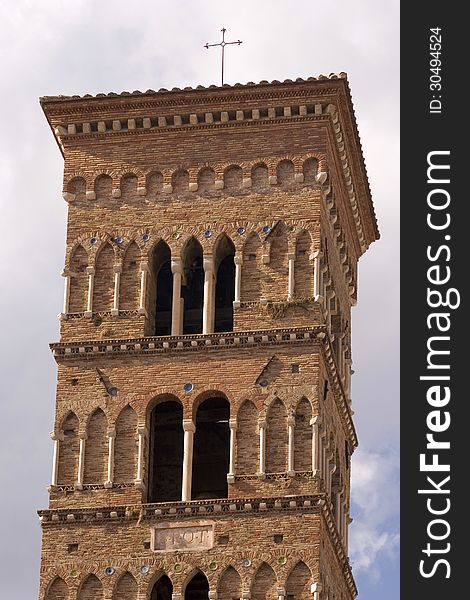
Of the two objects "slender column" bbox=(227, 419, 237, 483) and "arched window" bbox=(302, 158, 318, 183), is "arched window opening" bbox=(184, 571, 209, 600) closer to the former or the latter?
"slender column" bbox=(227, 419, 237, 483)

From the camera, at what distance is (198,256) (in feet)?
145

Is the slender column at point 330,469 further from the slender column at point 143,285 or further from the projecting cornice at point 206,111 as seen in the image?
the projecting cornice at point 206,111

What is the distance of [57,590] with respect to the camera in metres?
41.0

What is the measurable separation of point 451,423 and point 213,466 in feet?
25.5

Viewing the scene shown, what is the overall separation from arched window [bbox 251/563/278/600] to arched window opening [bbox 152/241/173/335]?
550cm

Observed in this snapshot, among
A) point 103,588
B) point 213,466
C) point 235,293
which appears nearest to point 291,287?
point 235,293

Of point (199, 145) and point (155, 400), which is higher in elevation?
point (199, 145)

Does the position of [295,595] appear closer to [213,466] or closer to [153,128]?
[213,466]

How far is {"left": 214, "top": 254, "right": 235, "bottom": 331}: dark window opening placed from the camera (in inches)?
1730

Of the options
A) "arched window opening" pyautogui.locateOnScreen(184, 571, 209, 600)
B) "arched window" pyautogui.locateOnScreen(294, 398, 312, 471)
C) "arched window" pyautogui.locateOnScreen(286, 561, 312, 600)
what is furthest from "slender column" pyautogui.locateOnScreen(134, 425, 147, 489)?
"arched window" pyautogui.locateOnScreen(286, 561, 312, 600)

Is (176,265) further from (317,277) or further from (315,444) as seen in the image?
(315,444)

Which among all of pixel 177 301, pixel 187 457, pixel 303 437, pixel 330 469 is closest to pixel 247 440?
pixel 303 437

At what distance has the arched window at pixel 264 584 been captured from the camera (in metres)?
40.0

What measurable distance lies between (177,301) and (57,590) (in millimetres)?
5857
